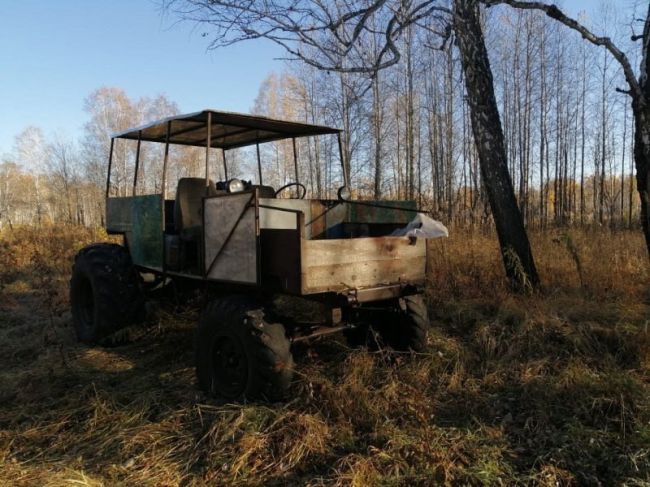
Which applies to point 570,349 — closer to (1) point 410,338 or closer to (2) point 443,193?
(1) point 410,338

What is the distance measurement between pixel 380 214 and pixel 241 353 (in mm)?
2254

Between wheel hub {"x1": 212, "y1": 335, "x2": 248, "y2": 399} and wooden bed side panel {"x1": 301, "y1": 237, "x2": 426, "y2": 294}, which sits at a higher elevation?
wooden bed side panel {"x1": 301, "y1": 237, "x2": 426, "y2": 294}

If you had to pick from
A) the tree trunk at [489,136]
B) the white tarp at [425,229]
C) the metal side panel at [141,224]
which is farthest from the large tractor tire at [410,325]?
the metal side panel at [141,224]

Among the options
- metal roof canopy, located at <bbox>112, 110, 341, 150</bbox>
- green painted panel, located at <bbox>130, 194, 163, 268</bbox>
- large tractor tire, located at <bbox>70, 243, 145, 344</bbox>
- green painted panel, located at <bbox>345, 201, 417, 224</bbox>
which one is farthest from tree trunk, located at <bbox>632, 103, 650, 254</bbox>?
large tractor tire, located at <bbox>70, 243, 145, 344</bbox>

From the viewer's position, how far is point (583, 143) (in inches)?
885

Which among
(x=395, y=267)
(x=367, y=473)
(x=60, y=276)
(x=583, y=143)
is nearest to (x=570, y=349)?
(x=395, y=267)

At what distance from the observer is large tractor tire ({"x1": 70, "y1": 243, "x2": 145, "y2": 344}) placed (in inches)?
199

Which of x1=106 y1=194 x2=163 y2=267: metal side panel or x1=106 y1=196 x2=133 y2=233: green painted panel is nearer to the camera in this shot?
x1=106 y1=194 x2=163 y2=267: metal side panel

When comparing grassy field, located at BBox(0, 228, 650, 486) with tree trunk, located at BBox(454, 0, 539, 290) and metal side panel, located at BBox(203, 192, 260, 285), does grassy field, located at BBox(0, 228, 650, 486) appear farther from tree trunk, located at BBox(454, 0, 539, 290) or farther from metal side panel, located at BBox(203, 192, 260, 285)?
metal side panel, located at BBox(203, 192, 260, 285)

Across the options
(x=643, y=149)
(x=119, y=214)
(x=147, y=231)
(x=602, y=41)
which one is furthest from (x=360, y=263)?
(x=602, y=41)

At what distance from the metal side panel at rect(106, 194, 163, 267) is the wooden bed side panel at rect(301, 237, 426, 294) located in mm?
1991

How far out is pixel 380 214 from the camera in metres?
5.11

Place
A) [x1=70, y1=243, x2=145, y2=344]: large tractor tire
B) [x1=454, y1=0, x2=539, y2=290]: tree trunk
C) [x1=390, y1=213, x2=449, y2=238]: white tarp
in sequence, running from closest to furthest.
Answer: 1. [x1=390, y1=213, x2=449, y2=238]: white tarp
2. [x1=70, y1=243, x2=145, y2=344]: large tractor tire
3. [x1=454, y1=0, x2=539, y2=290]: tree trunk

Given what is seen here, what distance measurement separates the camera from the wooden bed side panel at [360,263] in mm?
3412
